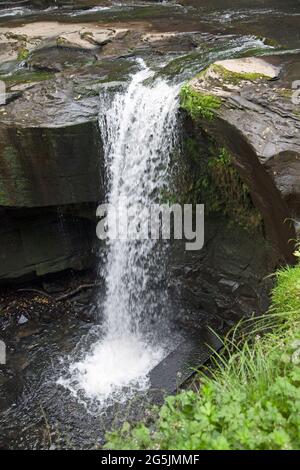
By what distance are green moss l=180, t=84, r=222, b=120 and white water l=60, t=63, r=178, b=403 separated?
191 mm

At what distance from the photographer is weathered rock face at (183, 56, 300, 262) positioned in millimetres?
4137

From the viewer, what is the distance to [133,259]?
5.85m

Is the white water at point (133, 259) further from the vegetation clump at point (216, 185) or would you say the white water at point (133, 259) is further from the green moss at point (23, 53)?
the green moss at point (23, 53)

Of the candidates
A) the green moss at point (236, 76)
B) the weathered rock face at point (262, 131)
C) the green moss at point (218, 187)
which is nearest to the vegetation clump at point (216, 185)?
the green moss at point (218, 187)

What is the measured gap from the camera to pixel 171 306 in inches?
232

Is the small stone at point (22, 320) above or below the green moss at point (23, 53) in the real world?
below

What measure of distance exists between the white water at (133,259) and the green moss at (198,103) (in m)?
0.19

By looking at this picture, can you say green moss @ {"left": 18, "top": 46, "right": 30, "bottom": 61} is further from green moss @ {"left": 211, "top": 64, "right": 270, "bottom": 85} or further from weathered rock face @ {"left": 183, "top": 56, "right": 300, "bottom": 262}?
green moss @ {"left": 211, "top": 64, "right": 270, "bottom": 85}

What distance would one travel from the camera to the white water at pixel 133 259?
17.1ft

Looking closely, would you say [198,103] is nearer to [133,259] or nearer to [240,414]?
[133,259]

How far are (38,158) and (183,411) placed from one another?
12.4 ft

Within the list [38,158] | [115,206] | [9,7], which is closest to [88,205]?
[115,206]

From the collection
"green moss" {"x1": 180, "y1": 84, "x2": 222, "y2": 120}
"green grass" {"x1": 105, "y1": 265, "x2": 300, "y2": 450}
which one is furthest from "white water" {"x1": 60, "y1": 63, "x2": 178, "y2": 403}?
"green grass" {"x1": 105, "y1": 265, "x2": 300, "y2": 450}
